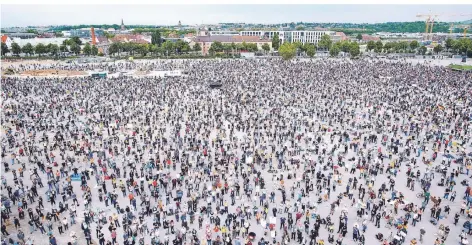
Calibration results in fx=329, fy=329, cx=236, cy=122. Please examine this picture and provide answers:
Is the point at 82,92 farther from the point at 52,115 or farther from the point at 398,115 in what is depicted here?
the point at 398,115

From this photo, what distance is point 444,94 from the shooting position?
41.5 meters

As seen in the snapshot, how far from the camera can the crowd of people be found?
16.3 meters

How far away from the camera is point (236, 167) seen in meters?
22.2

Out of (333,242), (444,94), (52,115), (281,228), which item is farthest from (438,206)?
(52,115)

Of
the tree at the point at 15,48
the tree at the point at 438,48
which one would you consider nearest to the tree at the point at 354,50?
the tree at the point at 438,48

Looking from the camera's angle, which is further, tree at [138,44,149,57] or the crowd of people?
tree at [138,44,149,57]

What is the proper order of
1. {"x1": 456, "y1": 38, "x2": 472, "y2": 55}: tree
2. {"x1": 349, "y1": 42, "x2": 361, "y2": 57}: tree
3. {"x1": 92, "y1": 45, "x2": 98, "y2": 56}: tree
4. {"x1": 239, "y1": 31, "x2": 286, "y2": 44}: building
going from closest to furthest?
1. {"x1": 349, "y1": 42, "x2": 361, "y2": 57}: tree
2. {"x1": 456, "y1": 38, "x2": 472, "y2": 55}: tree
3. {"x1": 92, "y1": 45, "x2": 98, "y2": 56}: tree
4. {"x1": 239, "y1": 31, "x2": 286, "y2": 44}: building

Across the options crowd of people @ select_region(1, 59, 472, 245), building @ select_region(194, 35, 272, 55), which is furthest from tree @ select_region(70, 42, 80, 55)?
crowd of people @ select_region(1, 59, 472, 245)

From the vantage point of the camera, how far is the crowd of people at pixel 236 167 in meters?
16.3

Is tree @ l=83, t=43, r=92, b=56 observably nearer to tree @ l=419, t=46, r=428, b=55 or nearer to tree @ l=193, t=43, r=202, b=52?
tree @ l=193, t=43, r=202, b=52

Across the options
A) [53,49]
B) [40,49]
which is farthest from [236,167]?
[40,49]

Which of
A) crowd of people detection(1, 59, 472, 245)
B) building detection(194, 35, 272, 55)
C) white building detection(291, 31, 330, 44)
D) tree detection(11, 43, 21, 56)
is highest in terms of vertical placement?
white building detection(291, 31, 330, 44)

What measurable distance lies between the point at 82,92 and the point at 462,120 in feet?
144

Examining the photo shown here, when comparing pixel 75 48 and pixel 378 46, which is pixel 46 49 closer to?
pixel 75 48
